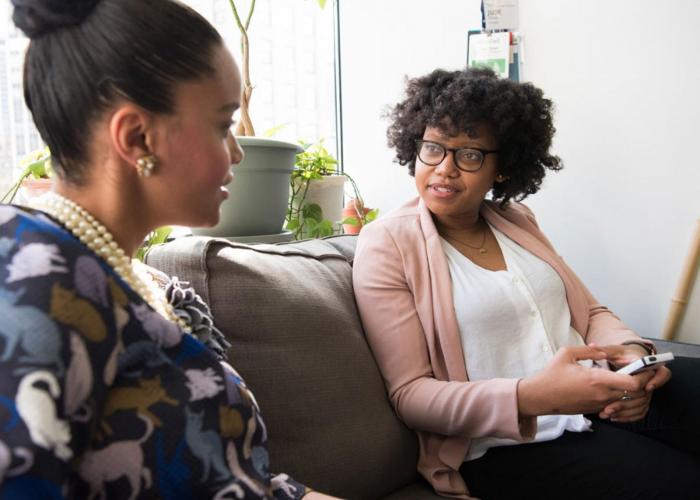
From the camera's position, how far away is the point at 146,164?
586 millimetres

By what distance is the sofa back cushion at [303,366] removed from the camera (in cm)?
93

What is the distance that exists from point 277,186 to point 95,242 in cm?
88

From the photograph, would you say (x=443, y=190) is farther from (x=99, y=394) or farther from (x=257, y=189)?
(x=99, y=394)

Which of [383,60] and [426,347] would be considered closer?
[426,347]

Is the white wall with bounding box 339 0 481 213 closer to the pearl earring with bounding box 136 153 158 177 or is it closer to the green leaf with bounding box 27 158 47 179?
the green leaf with bounding box 27 158 47 179

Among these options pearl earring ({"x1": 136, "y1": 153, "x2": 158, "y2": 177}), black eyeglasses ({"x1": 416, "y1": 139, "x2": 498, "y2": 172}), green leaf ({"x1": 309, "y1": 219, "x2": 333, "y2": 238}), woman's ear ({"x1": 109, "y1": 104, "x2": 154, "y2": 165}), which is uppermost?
woman's ear ({"x1": 109, "y1": 104, "x2": 154, "y2": 165})

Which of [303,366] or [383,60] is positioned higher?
[383,60]

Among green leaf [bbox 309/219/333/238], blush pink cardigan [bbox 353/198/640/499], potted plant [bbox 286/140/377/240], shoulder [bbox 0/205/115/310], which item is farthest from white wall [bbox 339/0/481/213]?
shoulder [bbox 0/205/115/310]

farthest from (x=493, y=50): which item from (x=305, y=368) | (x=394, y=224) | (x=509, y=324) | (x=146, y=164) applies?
(x=146, y=164)

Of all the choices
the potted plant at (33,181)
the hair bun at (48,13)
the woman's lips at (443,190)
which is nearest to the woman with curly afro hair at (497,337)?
the woman's lips at (443,190)

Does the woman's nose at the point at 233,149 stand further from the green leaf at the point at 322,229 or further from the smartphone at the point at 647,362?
the green leaf at the point at 322,229

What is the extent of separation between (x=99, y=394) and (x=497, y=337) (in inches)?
33.1

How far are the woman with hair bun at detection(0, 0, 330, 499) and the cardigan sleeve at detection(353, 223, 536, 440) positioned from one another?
472mm

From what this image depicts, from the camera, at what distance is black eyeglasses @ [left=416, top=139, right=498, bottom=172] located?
129 centimetres
